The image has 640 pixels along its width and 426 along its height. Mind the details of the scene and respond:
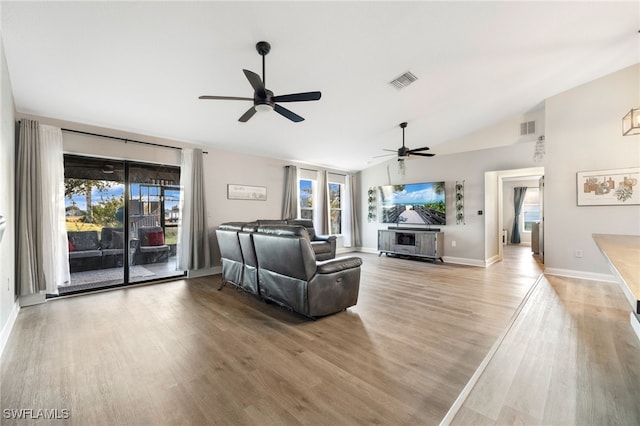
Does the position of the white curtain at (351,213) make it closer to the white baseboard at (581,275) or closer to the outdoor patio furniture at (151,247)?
the white baseboard at (581,275)

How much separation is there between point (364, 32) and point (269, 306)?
3437 millimetres

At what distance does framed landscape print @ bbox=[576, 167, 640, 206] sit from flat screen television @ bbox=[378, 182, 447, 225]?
2457 millimetres

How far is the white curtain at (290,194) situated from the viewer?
6.56 meters

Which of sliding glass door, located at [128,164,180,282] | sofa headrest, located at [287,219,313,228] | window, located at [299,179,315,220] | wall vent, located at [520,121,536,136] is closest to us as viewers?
sliding glass door, located at [128,164,180,282]

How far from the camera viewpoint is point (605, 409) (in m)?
1.61

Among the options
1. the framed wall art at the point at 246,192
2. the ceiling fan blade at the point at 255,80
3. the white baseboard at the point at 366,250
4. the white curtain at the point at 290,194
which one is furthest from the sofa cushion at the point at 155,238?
the white baseboard at the point at 366,250

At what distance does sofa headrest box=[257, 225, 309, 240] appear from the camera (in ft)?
9.61

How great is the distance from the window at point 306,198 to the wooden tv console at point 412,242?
2102 millimetres

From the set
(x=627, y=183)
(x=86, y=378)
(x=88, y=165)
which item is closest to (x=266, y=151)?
(x=88, y=165)

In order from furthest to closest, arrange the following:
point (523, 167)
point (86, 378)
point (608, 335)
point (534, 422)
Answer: point (523, 167)
point (608, 335)
point (86, 378)
point (534, 422)

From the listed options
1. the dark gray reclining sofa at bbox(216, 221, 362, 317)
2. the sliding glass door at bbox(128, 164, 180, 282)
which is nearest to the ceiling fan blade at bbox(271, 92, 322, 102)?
the dark gray reclining sofa at bbox(216, 221, 362, 317)

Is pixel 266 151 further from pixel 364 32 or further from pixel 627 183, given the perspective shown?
pixel 627 183

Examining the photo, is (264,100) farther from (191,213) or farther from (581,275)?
(581,275)

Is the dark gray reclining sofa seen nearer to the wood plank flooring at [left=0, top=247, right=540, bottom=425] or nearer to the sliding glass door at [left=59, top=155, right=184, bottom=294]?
the wood plank flooring at [left=0, top=247, right=540, bottom=425]
